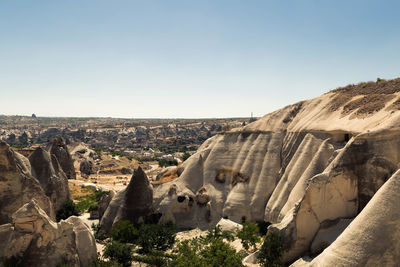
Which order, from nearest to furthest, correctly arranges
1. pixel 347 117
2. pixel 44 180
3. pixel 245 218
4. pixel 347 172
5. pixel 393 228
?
1. pixel 393 228
2. pixel 347 172
3. pixel 347 117
4. pixel 245 218
5. pixel 44 180

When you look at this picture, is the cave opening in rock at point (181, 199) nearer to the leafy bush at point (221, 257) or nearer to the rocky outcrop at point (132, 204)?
the rocky outcrop at point (132, 204)

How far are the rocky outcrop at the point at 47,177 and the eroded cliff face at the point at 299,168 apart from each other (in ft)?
46.3

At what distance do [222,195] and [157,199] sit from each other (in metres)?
8.39

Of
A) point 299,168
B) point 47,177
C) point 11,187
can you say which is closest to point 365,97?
point 299,168

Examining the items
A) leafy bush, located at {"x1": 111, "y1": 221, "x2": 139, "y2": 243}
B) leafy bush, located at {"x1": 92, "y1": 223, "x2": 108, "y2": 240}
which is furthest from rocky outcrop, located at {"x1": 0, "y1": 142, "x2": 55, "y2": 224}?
leafy bush, located at {"x1": 92, "y1": 223, "x2": 108, "y2": 240}

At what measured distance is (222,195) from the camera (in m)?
39.3

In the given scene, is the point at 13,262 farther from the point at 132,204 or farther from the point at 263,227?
the point at 263,227

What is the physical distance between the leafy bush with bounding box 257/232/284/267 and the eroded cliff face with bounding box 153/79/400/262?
654mm

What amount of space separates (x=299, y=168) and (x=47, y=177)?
1295 inches

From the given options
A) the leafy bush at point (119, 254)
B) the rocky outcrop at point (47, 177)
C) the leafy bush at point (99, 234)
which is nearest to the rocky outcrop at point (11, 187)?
the leafy bush at point (119, 254)

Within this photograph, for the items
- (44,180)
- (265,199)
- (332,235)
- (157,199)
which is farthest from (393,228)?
(44,180)

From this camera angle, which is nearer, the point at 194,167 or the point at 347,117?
the point at 347,117

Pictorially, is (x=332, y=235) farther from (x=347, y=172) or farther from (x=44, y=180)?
(x=44, y=180)

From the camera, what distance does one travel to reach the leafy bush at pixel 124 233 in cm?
3195
